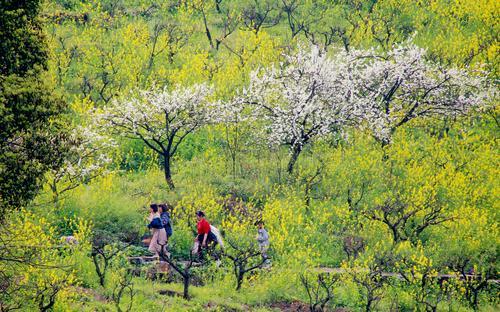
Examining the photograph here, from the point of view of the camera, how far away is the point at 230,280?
2195cm

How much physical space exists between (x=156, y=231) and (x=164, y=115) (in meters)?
9.01

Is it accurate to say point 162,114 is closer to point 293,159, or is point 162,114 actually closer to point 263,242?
point 293,159

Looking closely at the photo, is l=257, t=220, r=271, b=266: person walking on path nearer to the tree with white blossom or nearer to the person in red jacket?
the person in red jacket

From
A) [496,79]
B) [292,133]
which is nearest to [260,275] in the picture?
[292,133]

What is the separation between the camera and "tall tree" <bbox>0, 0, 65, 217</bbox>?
16.2 m

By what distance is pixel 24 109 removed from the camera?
54.2 feet

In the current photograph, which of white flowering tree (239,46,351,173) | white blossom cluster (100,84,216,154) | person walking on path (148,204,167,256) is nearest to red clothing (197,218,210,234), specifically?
person walking on path (148,204,167,256)

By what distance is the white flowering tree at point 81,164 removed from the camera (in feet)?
82.6

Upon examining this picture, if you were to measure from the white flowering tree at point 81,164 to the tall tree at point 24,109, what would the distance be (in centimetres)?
644

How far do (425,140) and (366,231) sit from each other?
347 inches

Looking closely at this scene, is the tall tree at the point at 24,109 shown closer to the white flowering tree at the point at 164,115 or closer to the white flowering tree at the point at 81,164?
the white flowering tree at the point at 81,164

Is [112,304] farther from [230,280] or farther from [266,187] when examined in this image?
[266,187]

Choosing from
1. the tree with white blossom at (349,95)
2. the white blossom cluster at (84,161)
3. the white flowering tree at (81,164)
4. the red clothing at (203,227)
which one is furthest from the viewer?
the tree with white blossom at (349,95)

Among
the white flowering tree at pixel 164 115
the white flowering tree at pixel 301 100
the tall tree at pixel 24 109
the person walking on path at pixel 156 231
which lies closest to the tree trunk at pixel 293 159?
the white flowering tree at pixel 301 100
